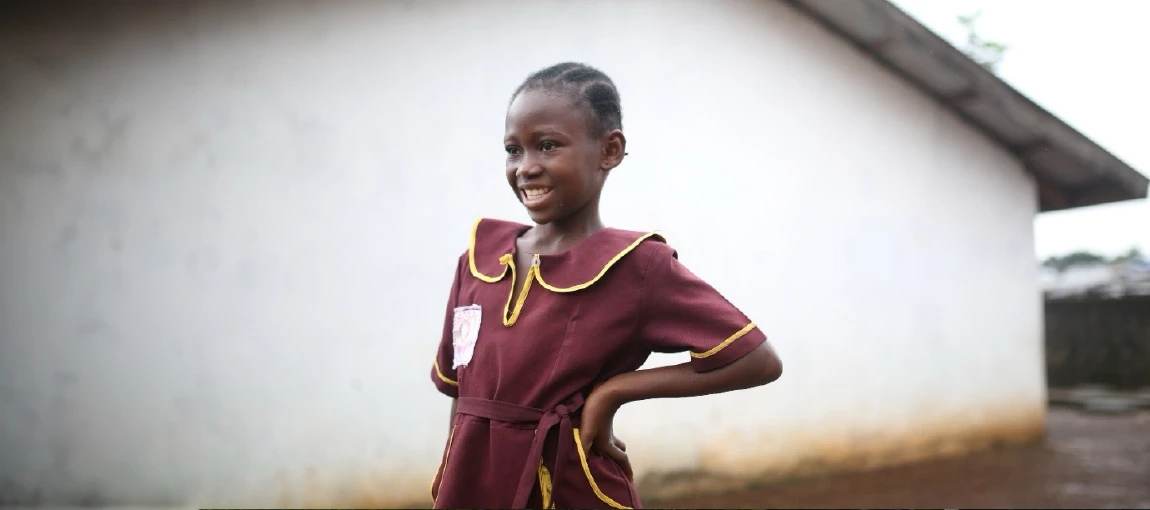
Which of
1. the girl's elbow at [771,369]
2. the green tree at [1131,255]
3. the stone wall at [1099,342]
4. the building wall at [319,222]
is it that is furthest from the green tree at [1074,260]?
the girl's elbow at [771,369]

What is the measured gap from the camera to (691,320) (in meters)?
1.46

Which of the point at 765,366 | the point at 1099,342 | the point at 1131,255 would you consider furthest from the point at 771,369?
the point at 1131,255

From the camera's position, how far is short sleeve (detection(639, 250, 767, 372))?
1435mm

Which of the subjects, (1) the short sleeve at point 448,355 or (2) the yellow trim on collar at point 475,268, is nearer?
(2) the yellow trim on collar at point 475,268

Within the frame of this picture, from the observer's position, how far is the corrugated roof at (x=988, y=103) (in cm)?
530

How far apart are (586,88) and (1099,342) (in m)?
11.3

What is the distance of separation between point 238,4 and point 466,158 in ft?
4.17

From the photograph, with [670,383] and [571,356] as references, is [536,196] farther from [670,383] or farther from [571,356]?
[670,383]

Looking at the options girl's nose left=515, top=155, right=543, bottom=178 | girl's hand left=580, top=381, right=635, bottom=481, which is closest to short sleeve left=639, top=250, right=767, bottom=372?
girl's hand left=580, top=381, right=635, bottom=481

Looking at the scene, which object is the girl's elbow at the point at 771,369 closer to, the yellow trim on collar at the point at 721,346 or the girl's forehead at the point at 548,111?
the yellow trim on collar at the point at 721,346

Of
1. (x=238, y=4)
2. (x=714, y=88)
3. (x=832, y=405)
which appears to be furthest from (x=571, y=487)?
(x=832, y=405)

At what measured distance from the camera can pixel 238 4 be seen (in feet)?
13.0

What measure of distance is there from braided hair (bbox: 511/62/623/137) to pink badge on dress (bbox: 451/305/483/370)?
1.35 feet

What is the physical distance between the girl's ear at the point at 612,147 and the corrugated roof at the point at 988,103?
4.04 m
